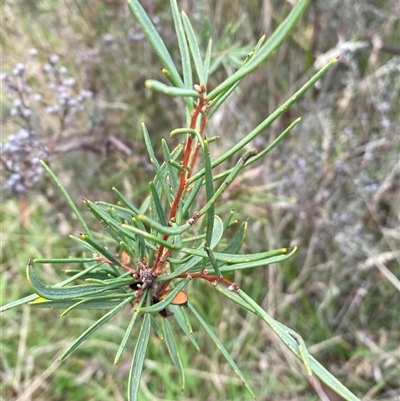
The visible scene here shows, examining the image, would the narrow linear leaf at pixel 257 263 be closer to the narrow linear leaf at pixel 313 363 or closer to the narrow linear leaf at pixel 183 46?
the narrow linear leaf at pixel 313 363

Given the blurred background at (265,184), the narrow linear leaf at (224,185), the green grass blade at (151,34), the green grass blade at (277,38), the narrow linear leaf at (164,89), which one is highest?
the green grass blade at (277,38)

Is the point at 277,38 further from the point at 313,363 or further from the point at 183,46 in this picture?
the point at 313,363

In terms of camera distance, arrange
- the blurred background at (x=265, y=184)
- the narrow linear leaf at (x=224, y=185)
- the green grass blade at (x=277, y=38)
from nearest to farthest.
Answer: the green grass blade at (x=277, y=38), the narrow linear leaf at (x=224, y=185), the blurred background at (x=265, y=184)

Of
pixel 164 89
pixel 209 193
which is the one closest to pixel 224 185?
pixel 209 193

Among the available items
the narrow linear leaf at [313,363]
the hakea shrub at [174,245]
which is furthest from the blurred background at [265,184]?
the narrow linear leaf at [313,363]

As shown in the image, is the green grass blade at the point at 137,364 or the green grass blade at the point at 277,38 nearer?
the green grass blade at the point at 277,38

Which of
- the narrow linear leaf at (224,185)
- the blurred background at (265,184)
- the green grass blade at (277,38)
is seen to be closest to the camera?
the green grass blade at (277,38)

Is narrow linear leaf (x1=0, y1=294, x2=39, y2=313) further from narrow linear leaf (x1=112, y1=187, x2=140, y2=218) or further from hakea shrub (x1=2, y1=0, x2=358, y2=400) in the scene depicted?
narrow linear leaf (x1=112, y1=187, x2=140, y2=218)
